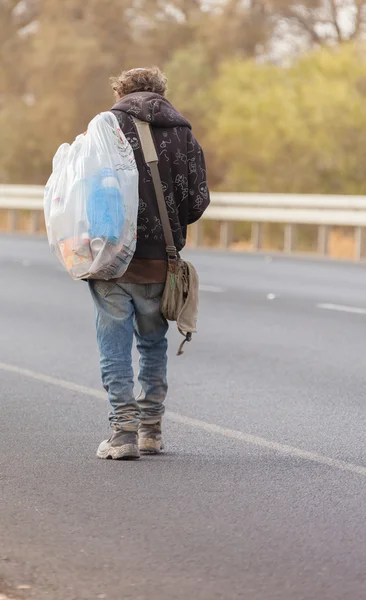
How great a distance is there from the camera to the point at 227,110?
39844mm

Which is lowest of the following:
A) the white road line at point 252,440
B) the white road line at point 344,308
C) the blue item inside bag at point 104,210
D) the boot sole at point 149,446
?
the white road line at point 344,308

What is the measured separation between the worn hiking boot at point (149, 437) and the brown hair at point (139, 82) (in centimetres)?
160

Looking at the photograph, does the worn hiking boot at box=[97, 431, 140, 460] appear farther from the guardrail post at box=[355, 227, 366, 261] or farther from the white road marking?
the guardrail post at box=[355, 227, 366, 261]

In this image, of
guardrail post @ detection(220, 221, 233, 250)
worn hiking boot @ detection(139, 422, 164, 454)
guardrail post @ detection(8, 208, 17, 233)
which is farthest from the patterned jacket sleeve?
guardrail post @ detection(8, 208, 17, 233)

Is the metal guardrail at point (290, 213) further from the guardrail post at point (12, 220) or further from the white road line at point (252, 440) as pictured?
the white road line at point (252, 440)

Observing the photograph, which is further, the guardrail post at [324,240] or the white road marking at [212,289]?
the guardrail post at [324,240]

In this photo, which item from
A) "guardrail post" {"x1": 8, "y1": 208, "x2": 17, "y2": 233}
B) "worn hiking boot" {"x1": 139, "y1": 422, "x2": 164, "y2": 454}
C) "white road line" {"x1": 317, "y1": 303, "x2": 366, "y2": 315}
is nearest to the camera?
"worn hiking boot" {"x1": 139, "y1": 422, "x2": 164, "y2": 454}

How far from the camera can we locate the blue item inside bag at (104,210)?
727 cm

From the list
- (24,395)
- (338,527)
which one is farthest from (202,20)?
(338,527)

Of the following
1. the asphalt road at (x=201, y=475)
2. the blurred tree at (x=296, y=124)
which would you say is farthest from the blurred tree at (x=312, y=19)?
the asphalt road at (x=201, y=475)

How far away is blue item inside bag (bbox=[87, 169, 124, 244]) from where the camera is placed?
286 inches

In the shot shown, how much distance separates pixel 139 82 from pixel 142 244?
30.2 inches

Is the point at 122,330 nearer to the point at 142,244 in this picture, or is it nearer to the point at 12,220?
the point at 142,244

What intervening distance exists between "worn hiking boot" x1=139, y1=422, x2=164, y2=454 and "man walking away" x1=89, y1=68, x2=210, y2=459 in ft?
0.38
